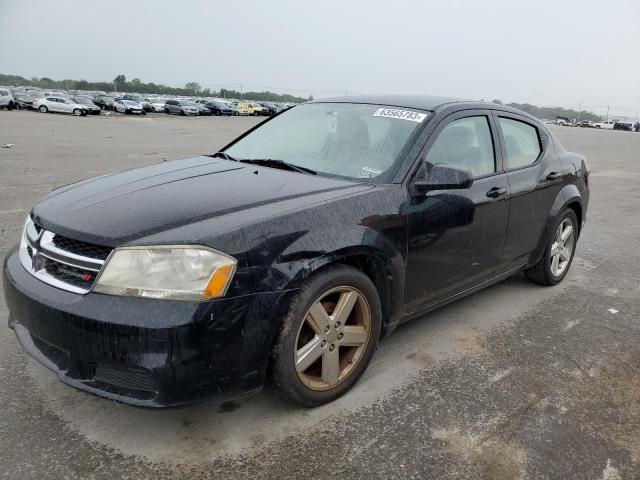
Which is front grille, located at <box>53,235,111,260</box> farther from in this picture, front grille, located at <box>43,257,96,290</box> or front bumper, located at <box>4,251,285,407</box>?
front bumper, located at <box>4,251,285,407</box>

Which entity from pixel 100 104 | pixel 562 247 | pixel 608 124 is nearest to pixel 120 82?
pixel 100 104

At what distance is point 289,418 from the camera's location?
2.76 metres

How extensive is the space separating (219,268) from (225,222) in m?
0.25

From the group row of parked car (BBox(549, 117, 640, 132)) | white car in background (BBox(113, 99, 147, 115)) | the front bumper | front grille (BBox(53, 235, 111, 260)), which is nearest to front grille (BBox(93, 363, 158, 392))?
the front bumper

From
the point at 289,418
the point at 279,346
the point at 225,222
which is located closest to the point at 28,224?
the point at 225,222

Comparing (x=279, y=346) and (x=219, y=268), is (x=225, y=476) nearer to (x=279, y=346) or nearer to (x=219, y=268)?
(x=279, y=346)

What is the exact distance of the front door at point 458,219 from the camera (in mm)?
3213

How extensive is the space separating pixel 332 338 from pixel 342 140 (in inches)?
53.7

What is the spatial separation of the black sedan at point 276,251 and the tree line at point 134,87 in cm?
10117

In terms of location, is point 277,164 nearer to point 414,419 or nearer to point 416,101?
point 416,101

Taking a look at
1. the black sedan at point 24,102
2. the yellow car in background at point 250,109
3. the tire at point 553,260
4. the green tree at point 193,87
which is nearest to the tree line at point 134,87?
the green tree at point 193,87

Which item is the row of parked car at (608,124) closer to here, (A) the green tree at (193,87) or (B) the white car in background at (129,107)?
(B) the white car in background at (129,107)

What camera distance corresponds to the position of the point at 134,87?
386 ft

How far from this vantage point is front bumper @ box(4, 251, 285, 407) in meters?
2.22
